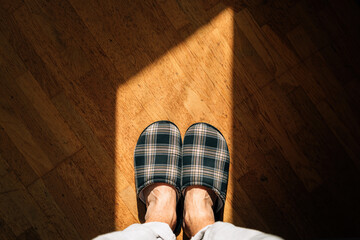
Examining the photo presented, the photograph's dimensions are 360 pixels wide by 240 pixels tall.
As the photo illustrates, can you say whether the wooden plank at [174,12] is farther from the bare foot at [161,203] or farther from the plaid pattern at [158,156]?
the bare foot at [161,203]

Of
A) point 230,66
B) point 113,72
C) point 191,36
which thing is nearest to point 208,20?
point 191,36

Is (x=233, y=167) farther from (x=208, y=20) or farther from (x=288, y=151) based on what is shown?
(x=208, y=20)

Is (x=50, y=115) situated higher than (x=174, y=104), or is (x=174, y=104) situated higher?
(x=50, y=115)

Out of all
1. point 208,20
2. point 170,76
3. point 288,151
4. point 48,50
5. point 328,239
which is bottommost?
point 328,239

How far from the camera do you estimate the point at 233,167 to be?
107 cm

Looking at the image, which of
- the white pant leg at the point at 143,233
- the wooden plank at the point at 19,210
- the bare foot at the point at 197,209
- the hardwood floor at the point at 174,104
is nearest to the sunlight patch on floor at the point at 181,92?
the hardwood floor at the point at 174,104

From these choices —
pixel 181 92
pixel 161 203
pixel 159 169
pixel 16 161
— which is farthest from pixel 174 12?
pixel 16 161

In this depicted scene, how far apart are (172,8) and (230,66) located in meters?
0.36

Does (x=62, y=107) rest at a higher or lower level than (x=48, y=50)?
lower

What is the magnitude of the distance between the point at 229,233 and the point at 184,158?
0.39 meters

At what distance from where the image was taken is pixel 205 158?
42.1 inches

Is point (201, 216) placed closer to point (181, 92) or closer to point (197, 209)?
point (197, 209)

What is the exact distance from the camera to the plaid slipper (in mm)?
1045

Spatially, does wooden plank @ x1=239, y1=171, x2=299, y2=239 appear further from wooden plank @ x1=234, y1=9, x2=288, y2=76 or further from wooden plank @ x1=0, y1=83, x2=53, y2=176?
wooden plank @ x1=0, y1=83, x2=53, y2=176
